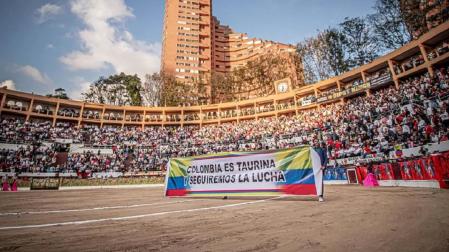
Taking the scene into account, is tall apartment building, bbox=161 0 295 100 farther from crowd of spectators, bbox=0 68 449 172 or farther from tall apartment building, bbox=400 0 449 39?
tall apartment building, bbox=400 0 449 39

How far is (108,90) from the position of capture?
192 feet

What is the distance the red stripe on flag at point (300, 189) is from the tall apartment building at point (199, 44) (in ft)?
246

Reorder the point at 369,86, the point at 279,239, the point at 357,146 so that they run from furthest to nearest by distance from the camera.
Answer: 1. the point at 369,86
2. the point at 357,146
3. the point at 279,239

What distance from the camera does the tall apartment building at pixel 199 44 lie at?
290ft

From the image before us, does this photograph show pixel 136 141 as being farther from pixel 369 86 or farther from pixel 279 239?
pixel 279 239

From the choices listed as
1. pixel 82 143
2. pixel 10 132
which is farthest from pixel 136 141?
pixel 10 132

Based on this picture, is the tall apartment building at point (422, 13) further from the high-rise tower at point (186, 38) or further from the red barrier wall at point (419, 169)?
the high-rise tower at point (186, 38)

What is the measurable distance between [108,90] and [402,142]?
60.5 meters

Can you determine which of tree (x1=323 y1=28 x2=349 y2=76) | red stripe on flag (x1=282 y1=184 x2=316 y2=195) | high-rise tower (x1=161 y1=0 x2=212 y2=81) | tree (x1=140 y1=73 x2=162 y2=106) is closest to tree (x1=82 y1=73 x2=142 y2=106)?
tree (x1=140 y1=73 x2=162 y2=106)

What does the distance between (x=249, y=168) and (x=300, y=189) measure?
1970 mm

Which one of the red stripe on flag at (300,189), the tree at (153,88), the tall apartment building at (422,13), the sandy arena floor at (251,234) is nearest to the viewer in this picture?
the sandy arena floor at (251,234)

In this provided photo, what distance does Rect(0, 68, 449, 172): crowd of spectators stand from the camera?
18250 millimetres

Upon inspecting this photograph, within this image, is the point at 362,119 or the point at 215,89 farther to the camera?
the point at 215,89

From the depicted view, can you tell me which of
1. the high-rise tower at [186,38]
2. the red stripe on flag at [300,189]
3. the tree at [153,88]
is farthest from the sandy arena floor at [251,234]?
the high-rise tower at [186,38]
